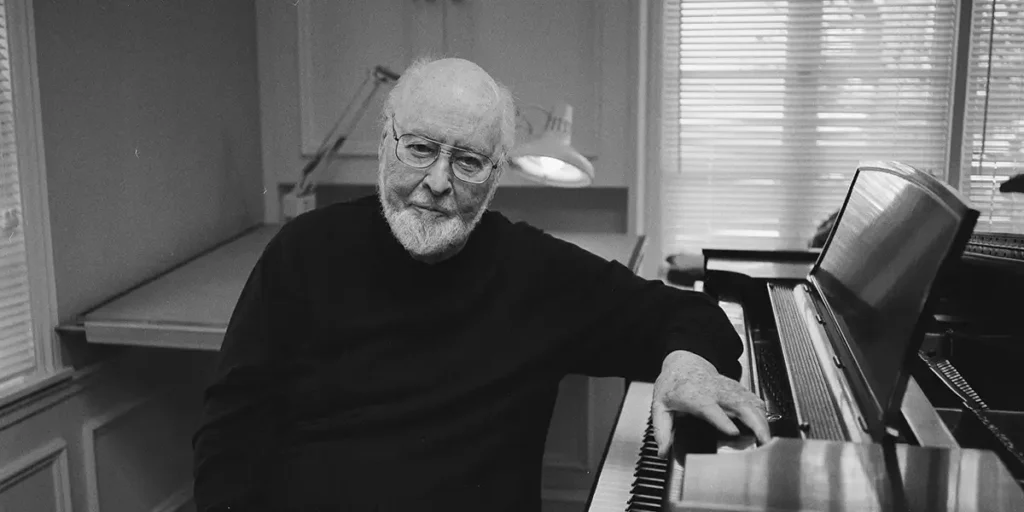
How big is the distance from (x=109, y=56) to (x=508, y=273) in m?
1.36

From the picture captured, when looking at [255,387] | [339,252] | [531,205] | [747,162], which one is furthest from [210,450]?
[747,162]

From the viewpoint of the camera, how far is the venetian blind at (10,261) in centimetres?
187

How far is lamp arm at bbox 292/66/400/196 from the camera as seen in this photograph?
2.63m

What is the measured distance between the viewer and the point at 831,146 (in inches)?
114

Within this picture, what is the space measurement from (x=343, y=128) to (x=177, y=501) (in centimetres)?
130

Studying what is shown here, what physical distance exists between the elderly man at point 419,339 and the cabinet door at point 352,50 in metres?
1.44

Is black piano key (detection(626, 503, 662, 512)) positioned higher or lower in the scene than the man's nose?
lower

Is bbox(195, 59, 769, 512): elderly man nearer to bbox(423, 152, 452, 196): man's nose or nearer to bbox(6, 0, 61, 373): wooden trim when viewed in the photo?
bbox(423, 152, 452, 196): man's nose

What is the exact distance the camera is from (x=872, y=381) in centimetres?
91

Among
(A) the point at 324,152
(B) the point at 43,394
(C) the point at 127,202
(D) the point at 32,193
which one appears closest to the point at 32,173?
(D) the point at 32,193

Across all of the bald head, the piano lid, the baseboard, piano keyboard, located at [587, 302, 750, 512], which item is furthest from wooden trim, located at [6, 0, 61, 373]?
the piano lid

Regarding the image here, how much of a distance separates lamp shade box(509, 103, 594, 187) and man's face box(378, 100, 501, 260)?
69 cm

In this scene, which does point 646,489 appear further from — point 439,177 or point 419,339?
point 439,177

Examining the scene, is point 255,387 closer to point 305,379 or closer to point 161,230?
point 305,379
